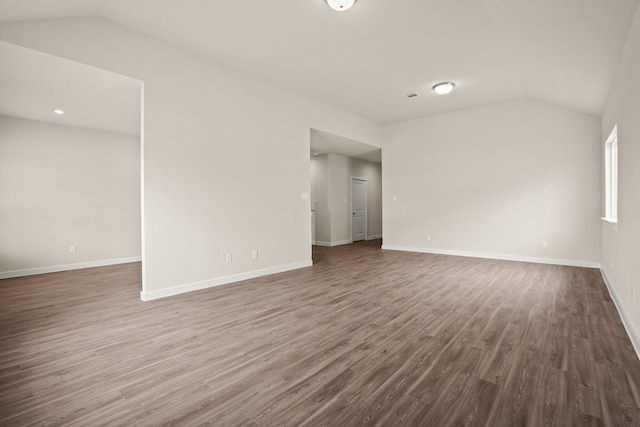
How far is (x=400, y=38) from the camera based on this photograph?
362 centimetres

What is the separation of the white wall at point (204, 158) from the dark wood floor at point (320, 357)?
61 cm

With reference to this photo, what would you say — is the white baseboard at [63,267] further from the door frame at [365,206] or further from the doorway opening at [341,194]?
the door frame at [365,206]

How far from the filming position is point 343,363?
2.05 m

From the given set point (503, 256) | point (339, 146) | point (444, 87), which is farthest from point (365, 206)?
point (444, 87)

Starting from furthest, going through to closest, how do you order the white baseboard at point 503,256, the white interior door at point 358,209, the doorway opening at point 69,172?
1. the white interior door at point 358,209
2. the white baseboard at point 503,256
3. the doorway opening at point 69,172

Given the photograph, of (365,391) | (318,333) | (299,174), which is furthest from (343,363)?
(299,174)

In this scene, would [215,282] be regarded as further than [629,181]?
Yes

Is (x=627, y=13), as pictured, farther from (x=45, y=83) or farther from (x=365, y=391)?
(x=45, y=83)

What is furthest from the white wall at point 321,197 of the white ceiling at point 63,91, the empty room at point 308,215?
the white ceiling at point 63,91

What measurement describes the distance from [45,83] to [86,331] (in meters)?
2.97

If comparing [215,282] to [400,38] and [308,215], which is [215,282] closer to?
[308,215]

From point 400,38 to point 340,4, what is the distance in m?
1.08

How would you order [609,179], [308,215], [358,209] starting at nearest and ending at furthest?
[609,179] < [308,215] < [358,209]

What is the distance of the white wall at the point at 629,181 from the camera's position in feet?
7.45
